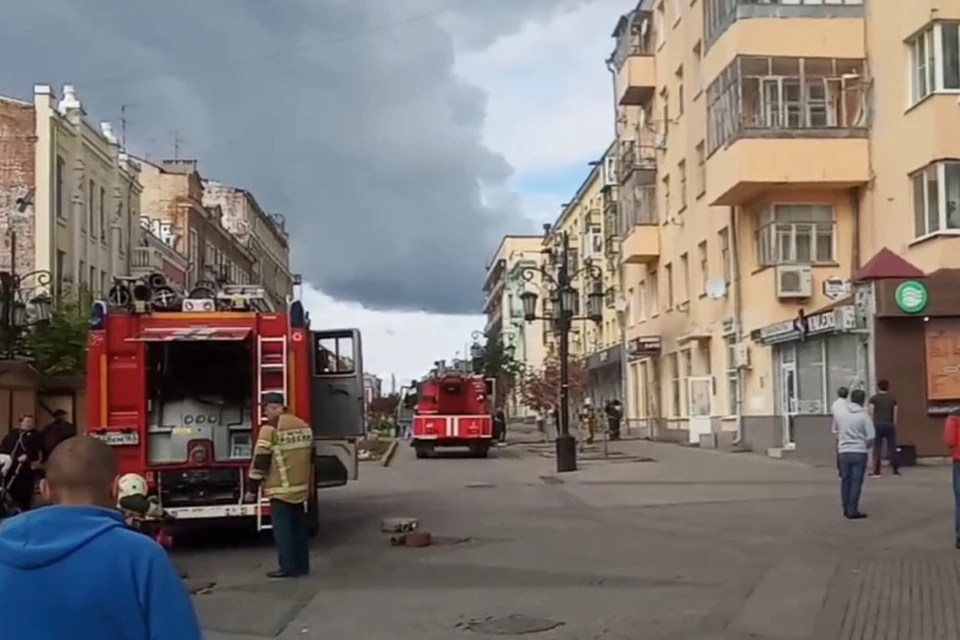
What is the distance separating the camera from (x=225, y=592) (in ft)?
41.8

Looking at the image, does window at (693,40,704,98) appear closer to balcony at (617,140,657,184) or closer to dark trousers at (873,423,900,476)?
balcony at (617,140,657,184)

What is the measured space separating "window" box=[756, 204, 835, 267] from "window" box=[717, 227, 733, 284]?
3.27 meters

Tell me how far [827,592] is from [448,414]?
101 ft

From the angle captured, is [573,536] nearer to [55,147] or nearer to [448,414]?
[448,414]

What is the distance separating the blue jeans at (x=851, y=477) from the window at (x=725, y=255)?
21555 mm

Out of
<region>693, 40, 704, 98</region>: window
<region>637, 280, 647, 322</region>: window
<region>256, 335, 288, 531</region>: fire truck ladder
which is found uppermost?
<region>693, 40, 704, 98</region>: window

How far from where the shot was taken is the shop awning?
1614 cm

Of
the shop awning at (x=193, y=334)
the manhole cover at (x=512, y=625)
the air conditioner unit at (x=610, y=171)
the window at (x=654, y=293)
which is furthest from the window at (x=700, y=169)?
the manhole cover at (x=512, y=625)

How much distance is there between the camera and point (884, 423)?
2567cm

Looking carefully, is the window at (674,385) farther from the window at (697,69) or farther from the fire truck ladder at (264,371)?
Answer: the fire truck ladder at (264,371)

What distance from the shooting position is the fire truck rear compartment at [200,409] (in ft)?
53.1

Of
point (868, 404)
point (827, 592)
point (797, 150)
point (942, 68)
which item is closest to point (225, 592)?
point (827, 592)

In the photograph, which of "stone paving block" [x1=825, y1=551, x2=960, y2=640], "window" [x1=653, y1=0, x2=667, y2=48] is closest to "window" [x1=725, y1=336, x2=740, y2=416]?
"window" [x1=653, y1=0, x2=667, y2=48]

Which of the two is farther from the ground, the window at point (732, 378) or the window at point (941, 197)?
the window at point (941, 197)
